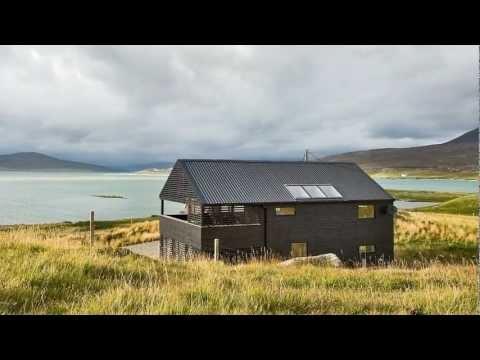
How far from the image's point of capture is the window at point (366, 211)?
23.2 m

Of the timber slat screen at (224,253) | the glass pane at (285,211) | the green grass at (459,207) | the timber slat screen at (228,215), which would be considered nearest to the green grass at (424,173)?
the green grass at (459,207)

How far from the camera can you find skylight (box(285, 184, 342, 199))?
21.8m

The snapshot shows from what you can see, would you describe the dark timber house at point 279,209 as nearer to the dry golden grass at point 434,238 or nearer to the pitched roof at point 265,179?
the pitched roof at point 265,179

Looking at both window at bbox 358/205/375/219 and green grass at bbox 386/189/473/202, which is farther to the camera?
green grass at bbox 386/189/473/202

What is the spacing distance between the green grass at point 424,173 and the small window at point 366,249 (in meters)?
124

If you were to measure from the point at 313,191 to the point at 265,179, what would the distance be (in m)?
2.78

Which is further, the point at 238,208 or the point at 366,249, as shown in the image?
the point at 366,249

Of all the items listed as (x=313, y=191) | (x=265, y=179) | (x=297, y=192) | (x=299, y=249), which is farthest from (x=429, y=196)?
(x=299, y=249)

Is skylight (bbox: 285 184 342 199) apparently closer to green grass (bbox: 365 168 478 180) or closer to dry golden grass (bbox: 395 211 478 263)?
dry golden grass (bbox: 395 211 478 263)

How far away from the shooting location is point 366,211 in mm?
23406

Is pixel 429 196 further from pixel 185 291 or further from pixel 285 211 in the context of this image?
pixel 185 291

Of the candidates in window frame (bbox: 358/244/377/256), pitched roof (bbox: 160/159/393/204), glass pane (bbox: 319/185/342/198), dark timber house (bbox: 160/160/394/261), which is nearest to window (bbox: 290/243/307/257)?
dark timber house (bbox: 160/160/394/261)
